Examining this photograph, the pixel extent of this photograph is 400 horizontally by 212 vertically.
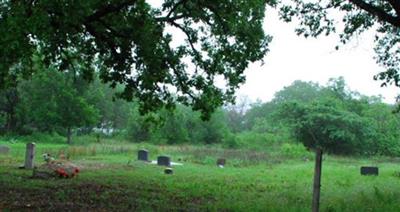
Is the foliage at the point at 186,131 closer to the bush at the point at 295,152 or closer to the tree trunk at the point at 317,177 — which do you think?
the bush at the point at 295,152

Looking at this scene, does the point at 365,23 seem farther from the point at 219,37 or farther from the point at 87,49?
the point at 87,49

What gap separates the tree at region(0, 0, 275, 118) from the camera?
1424 centimetres

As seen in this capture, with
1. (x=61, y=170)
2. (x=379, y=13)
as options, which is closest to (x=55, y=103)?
(x=61, y=170)

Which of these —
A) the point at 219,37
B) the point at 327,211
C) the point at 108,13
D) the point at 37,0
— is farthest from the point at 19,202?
the point at 219,37

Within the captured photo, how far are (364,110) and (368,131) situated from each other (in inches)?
560

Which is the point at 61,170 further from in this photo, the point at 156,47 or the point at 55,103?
the point at 55,103

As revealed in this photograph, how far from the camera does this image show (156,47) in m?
15.3

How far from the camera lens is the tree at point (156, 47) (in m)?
14.2

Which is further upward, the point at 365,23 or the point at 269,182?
the point at 365,23

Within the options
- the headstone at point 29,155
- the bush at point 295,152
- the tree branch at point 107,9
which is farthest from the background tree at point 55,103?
the tree branch at point 107,9

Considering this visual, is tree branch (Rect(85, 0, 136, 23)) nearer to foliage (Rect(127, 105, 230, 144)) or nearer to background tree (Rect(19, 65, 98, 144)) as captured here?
background tree (Rect(19, 65, 98, 144))

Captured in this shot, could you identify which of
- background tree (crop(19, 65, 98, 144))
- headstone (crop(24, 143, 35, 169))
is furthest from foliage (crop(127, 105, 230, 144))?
headstone (crop(24, 143, 35, 169))

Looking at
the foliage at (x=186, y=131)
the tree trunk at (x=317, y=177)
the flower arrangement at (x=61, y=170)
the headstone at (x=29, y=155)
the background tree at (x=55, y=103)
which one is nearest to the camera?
the tree trunk at (x=317, y=177)

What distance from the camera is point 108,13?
1469 centimetres
